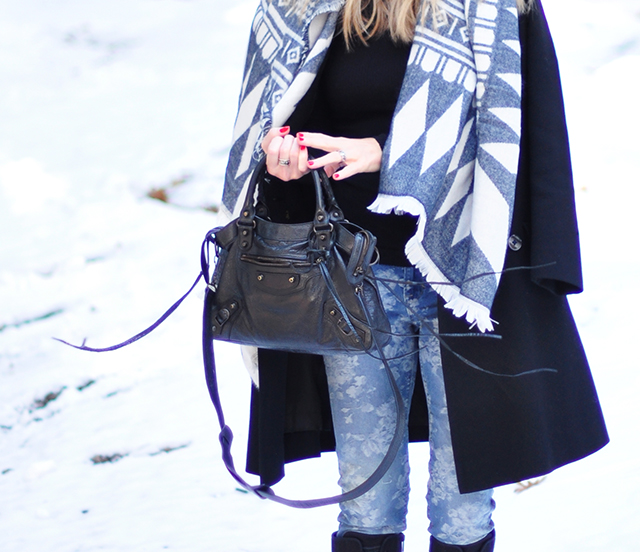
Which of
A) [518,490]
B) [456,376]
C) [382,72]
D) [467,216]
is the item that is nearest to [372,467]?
[456,376]

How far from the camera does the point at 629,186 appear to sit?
11.7ft

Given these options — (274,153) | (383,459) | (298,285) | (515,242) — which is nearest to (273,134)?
(274,153)

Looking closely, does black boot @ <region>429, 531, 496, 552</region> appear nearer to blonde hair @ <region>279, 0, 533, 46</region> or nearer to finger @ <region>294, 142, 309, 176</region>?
finger @ <region>294, 142, 309, 176</region>

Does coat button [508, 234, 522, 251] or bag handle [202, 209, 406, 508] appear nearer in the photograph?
bag handle [202, 209, 406, 508]

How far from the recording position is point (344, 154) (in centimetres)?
102

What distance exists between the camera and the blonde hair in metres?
1.08

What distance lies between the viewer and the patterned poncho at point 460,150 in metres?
1.05

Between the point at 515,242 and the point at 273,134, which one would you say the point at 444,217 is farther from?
the point at 273,134

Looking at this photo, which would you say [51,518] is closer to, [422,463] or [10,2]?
[422,463]

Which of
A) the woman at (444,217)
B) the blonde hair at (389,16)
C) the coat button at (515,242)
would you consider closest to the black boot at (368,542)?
the woman at (444,217)

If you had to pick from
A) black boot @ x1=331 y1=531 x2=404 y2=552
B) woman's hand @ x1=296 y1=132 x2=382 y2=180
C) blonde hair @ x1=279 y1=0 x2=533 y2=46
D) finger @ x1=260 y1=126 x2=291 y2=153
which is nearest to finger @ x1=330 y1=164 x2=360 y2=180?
woman's hand @ x1=296 y1=132 x2=382 y2=180

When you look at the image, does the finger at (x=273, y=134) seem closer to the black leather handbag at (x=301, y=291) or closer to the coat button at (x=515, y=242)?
the black leather handbag at (x=301, y=291)

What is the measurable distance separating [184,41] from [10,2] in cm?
110

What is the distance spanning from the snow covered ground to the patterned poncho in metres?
0.67
